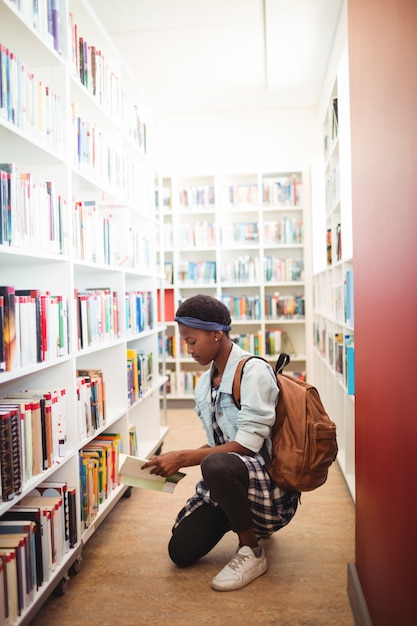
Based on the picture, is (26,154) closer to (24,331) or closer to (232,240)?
(24,331)

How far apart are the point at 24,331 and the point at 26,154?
71 cm

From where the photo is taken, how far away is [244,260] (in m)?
5.90

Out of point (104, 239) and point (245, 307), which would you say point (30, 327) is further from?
point (245, 307)

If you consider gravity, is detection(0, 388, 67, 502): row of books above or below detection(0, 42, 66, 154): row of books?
below

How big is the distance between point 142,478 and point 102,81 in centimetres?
206

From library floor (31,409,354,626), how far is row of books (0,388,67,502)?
539 millimetres

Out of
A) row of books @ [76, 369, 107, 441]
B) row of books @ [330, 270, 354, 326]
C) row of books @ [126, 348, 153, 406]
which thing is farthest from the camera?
row of books @ [126, 348, 153, 406]

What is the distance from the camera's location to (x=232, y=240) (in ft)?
19.5

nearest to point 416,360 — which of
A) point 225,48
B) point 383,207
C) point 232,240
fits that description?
point 383,207

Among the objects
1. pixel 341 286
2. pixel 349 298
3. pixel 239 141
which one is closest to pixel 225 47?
pixel 239 141

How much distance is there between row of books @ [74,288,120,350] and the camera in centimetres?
245

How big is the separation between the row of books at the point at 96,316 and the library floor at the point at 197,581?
3.12 feet

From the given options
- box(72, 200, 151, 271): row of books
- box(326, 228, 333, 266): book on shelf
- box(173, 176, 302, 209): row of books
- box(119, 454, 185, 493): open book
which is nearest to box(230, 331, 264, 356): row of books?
box(173, 176, 302, 209): row of books

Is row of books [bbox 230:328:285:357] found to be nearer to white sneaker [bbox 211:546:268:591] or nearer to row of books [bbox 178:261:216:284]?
row of books [bbox 178:261:216:284]
